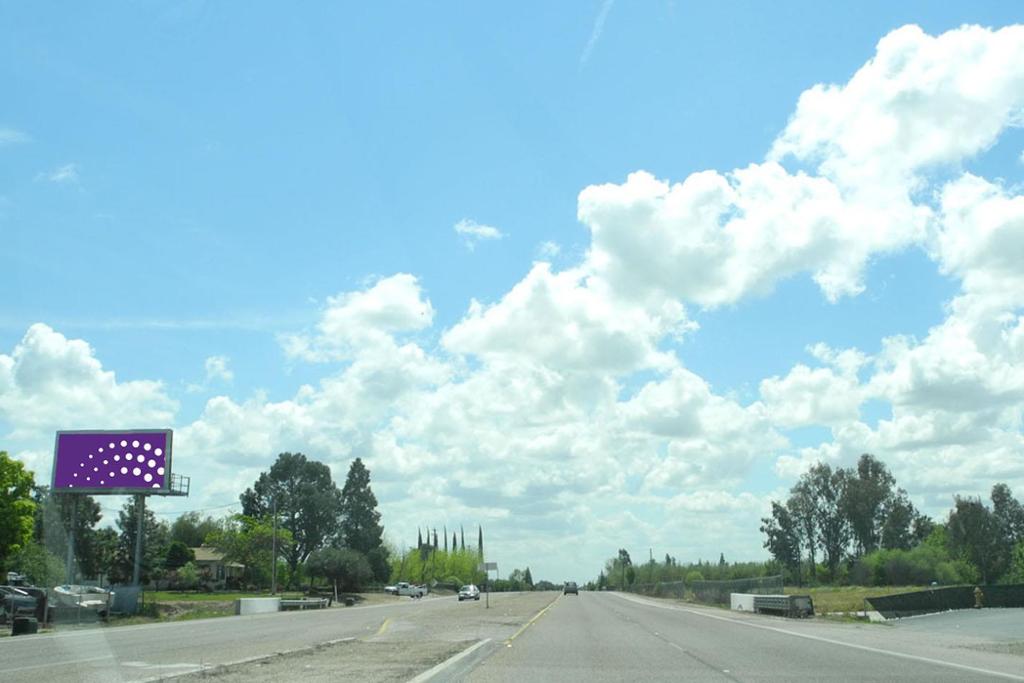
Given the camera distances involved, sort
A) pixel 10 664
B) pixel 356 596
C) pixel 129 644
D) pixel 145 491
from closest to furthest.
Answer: pixel 10 664
pixel 129 644
pixel 145 491
pixel 356 596

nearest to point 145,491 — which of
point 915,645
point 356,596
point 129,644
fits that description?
point 129,644

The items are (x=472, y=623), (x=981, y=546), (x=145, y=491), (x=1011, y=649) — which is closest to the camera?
(x=1011, y=649)

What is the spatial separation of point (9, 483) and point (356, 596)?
150 ft

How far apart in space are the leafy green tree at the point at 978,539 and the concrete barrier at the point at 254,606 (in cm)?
8400

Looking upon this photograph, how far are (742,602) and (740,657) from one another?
3903 centimetres

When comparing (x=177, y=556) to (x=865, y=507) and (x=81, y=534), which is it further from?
(x=865, y=507)

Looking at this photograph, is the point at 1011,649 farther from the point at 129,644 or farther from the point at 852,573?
the point at 852,573

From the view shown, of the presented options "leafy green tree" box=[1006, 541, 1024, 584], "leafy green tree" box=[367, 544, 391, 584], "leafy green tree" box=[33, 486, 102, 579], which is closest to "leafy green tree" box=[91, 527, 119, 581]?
"leafy green tree" box=[33, 486, 102, 579]

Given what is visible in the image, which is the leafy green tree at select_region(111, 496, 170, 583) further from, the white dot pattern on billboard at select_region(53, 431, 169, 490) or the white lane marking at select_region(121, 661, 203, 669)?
the white lane marking at select_region(121, 661, 203, 669)

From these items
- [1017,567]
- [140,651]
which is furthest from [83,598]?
[1017,567]

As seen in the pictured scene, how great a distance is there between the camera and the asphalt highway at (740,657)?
708 inches

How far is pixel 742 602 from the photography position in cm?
5956

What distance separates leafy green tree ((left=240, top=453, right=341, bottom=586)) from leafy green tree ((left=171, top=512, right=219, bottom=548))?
62.5ft

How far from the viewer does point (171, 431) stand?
60625 millimetres
